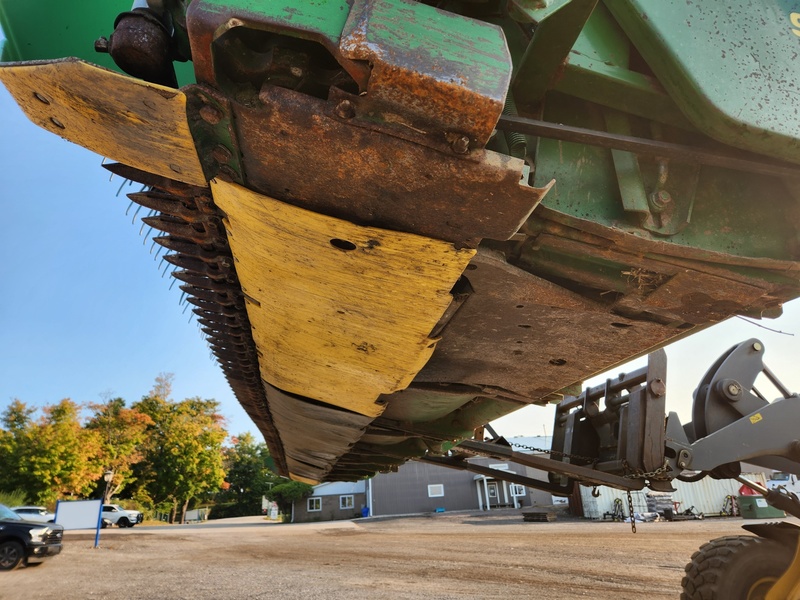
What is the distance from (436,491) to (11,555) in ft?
99.0

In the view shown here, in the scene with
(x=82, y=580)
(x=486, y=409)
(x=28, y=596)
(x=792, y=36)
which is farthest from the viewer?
(x=82, y=580)

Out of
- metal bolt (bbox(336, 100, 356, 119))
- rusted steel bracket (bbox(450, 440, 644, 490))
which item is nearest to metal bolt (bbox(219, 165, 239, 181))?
metal bolt (bbox(336, 100, 356, 119))

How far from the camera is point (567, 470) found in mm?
4199

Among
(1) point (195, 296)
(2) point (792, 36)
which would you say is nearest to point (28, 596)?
(1) point (195, 296)

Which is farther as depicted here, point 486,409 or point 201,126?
point 486,409

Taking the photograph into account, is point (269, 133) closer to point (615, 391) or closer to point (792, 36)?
point (792, 36)

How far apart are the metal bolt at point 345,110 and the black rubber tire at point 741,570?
14.0 ft

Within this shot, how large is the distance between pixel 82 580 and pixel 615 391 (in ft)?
31.5

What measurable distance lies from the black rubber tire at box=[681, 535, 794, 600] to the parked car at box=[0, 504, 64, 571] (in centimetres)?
1267

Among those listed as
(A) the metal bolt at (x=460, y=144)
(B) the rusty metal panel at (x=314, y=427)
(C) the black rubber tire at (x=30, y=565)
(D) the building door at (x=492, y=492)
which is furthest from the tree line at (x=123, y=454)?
(A) the metal bolt at (x=460, y=144)

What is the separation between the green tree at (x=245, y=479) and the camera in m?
53.8

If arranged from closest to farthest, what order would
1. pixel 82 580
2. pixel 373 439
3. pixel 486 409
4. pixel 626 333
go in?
pixel 626 333 < pixel 486 409 < pixel 373 439 < pixel 82 580

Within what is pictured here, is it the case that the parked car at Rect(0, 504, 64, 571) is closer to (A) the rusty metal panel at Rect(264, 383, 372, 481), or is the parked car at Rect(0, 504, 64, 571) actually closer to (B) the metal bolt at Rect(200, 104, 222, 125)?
(A) the rusty metal panel at Rect(264, 383, 372, 481)

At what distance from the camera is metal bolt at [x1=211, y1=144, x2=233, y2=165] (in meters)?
1.34
